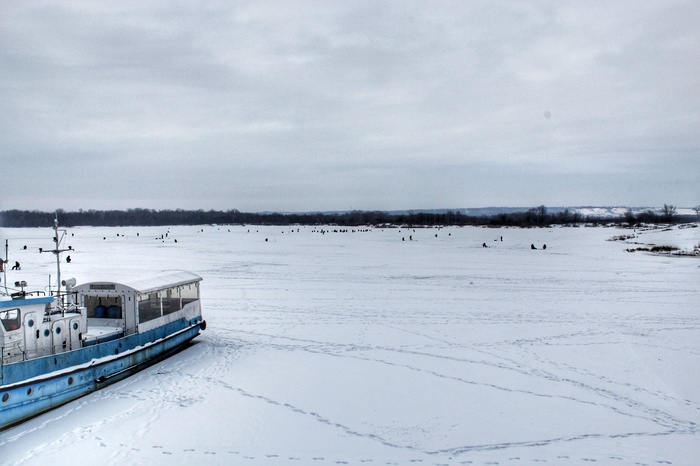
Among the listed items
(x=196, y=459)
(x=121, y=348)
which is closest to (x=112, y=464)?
(x=196, y=459)

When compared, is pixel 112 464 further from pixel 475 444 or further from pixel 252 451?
pixel 475 444

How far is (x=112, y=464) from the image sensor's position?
1025 cm

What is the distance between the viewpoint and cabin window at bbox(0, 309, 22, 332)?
13132 millimetres

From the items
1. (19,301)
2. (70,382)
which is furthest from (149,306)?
(19,301)

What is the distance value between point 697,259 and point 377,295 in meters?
39.8

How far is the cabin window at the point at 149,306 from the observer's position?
56.3 ft

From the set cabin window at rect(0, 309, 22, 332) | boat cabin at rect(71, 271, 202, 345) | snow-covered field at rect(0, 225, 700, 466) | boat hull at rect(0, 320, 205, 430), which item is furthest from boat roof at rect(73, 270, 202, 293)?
cabin window at rect(0, 309, 22, 332)

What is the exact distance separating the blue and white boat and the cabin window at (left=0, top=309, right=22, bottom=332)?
2 cm

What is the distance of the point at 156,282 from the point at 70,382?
5.13 m

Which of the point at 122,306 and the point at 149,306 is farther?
the point at 149,306

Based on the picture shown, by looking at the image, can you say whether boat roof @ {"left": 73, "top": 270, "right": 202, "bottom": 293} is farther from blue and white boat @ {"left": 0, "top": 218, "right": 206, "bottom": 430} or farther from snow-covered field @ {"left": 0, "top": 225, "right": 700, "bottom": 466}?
snow-covered field @ {"left": 0, "top": 225, "right": 700, "bottom": 466}

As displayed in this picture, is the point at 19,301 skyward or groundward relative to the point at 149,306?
skyward

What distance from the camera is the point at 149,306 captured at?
1764cm

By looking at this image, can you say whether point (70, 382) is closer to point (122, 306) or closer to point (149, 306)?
point (122, 306)
